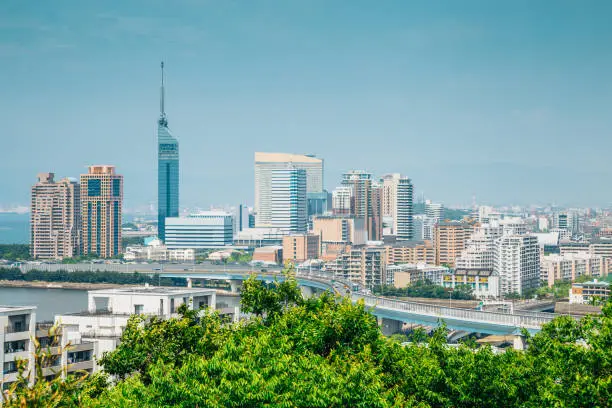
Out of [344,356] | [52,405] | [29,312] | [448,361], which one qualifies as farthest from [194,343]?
[52,405]

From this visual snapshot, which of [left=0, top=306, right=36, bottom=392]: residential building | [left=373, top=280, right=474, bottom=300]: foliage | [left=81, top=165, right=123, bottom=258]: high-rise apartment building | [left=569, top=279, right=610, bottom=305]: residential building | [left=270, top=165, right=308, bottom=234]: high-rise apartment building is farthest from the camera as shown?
Answer: [left=270, top=165, right=308, bottom=234]: high-rise apartment building

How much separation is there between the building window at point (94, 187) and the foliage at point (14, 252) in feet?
12.0

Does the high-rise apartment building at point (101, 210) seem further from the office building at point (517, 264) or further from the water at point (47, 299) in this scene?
the office building at point (517, 264)

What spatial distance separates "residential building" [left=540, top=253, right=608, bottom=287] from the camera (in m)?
29.4

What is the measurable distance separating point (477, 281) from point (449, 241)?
7.57 meters

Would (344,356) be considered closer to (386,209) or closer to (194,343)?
(194,343)

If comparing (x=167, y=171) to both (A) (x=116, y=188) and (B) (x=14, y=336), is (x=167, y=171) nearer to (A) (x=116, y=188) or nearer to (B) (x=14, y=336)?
(A) (x=116, y=188)

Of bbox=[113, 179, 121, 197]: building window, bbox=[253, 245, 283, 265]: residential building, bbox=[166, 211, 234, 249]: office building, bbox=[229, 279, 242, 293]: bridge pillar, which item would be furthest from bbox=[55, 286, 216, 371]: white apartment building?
bbox=[166, 211, 234, 249]: office building

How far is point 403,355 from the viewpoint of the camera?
557 centimetres

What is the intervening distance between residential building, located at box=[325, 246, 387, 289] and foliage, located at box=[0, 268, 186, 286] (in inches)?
221

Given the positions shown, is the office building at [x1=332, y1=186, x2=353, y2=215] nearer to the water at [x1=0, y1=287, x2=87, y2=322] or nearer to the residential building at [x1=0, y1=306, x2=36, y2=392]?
the water at [x1=0, y1=287, x2=87, y2=322]

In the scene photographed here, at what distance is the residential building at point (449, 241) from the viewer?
113ft

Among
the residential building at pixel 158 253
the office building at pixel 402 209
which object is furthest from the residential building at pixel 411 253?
the residential building at pixel 158 253

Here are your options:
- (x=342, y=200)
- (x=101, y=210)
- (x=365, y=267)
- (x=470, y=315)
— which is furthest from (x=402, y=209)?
(x=470, y=315)
